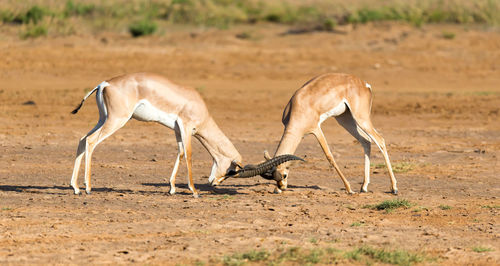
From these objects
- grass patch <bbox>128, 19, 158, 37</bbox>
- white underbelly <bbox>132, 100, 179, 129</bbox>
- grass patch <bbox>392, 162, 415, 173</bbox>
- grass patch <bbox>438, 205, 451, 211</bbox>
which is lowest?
grass patch <bbox>392, 162, 415, 173</bbox>

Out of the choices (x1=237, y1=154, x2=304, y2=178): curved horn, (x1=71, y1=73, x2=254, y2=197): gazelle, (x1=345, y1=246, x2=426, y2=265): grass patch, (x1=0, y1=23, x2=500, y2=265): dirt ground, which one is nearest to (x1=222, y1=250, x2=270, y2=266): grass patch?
(x1=0, y1=23, x2=500, y2=265): dirt ground

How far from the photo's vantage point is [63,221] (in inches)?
376

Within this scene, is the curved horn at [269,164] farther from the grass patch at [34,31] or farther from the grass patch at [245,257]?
the grass patch at [34,31]

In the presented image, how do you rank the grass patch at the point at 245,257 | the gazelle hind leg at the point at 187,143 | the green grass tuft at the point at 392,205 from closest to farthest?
the grass patch at the point at 245,257 → the green grass tuft at the point at 392,205 → the gazelle hind leg at the point at 187,143

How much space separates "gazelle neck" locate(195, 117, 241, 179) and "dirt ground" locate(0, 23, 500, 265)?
0.43m

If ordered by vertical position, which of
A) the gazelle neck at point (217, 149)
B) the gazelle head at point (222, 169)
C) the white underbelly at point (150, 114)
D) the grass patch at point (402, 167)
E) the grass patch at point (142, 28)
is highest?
the white underbelly at point (150, 114)

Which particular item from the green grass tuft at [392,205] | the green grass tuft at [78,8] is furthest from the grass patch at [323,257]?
the green grass tuft at [78,8]

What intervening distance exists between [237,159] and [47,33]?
55.6 feet

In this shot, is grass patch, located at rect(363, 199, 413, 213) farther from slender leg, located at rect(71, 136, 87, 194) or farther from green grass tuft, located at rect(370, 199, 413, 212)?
slender leg, located at rect(71, 136, 87, 194)

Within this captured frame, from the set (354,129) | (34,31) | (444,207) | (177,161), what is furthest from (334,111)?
(34,31)

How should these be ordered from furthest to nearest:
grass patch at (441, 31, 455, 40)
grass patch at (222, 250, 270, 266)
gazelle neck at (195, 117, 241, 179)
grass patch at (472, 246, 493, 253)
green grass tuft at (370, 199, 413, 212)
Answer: grass patch at (441, 31, 455, 40) → gazelle neck at (195, 117, 241, 179) → green grass tuft at (370, 199, 413, 212) → grass patch at (472, 246, 493, 253) → grass patch at (222, 250, 270, 266)

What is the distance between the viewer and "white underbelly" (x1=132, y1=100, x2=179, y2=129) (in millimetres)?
11180

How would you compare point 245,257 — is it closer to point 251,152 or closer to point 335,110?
point 335,110

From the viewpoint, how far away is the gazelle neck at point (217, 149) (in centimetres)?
1157
